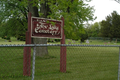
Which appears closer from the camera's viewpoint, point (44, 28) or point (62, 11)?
point (44, 28)

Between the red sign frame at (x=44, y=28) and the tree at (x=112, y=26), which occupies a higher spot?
the tree at (x=112, y=26)

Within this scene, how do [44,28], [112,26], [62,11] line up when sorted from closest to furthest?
1. [44,28]
2. [62,11]
3. [112,26]

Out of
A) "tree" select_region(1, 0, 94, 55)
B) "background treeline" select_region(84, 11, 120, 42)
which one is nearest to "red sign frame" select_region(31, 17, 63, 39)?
"tree" select_region(1, 0, 94, 55)

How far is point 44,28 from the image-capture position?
576 centimetres

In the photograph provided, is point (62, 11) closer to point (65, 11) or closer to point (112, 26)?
point (65, 11)

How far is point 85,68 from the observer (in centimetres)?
668

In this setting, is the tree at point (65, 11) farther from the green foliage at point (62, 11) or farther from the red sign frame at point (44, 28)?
the red sign frame at point (44, 28)

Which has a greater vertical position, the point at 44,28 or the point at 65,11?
the point at 65,11

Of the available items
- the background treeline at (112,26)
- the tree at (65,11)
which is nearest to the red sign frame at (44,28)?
the tree at (65,11)

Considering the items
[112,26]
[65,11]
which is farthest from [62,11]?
[112,26]

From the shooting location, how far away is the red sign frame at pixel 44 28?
5633 millimetres

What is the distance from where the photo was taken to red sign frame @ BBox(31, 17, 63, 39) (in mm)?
5633

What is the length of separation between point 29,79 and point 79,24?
5.10 m

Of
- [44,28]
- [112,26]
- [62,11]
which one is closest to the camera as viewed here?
[44,28]
